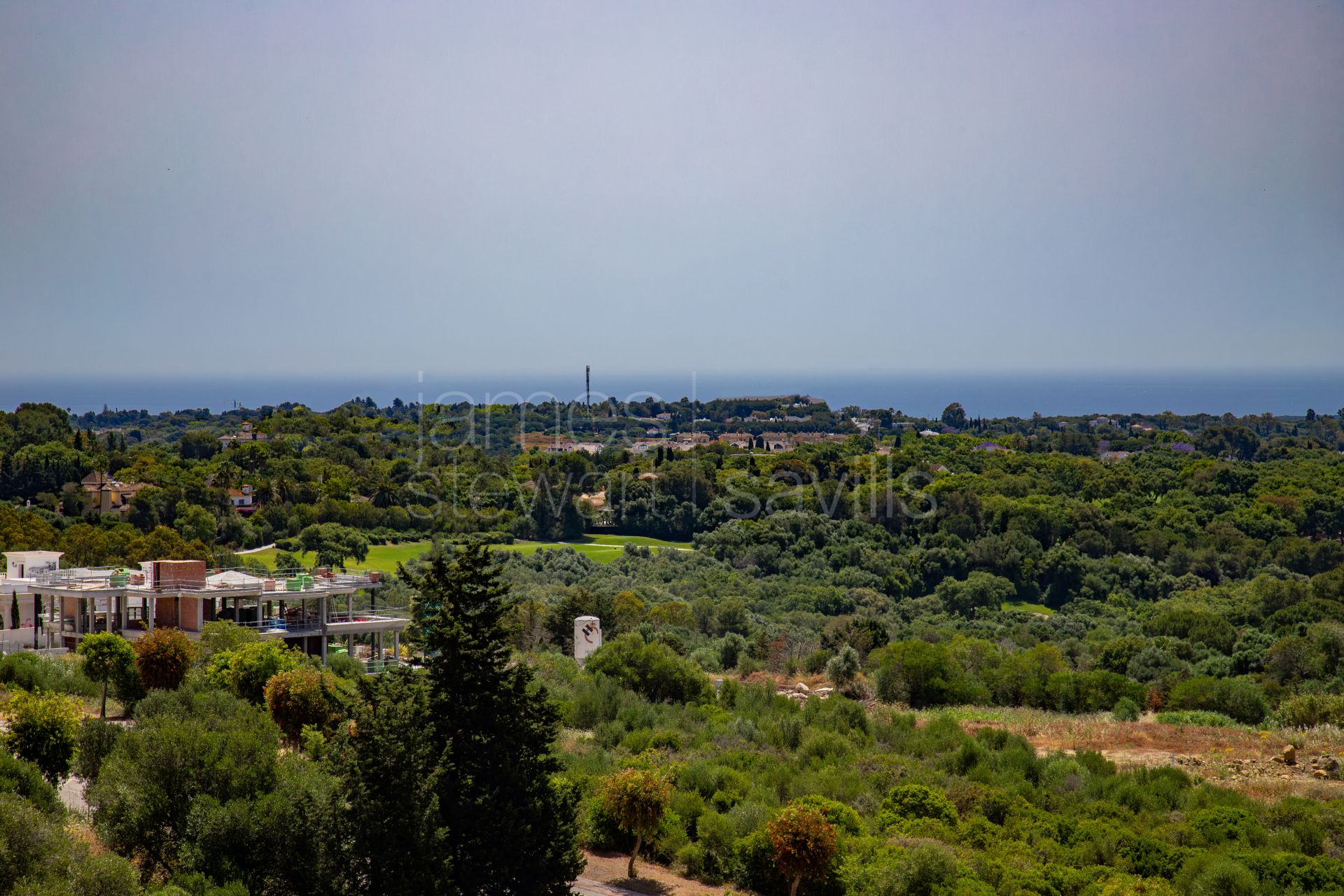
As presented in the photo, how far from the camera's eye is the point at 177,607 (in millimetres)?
21531

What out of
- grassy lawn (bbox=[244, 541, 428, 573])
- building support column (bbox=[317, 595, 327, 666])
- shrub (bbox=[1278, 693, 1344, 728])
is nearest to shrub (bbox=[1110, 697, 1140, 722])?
shrub (bbox=[1278, 693, 1344, 728])

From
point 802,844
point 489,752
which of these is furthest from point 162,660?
point 802,844

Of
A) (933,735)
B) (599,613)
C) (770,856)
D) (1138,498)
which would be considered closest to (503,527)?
(599,613)

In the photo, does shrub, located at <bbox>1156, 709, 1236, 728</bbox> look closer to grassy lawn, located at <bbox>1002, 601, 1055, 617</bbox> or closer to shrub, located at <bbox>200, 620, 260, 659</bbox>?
shrub, located at <bbox>200, 620, 260, 659</bbox>

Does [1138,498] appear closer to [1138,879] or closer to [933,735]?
[933,735]

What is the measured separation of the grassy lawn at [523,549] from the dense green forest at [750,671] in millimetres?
1140

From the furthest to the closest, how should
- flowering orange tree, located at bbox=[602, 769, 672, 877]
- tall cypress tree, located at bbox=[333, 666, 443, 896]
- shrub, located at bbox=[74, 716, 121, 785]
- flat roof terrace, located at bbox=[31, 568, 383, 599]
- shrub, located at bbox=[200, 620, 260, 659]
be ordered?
flat roof terrace, located at bbox=[31, 568, 383, 599]
shrub, located at bbox=[200, 620, 260, 659]
flowering orange tree, located at bbox=[602, 769, 672, 877]
shrub, located at bbox=[74, 716, 121, 785]
tall cypress tree, located at bbox=[333, 666, 443, 896]

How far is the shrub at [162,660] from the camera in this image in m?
17.2

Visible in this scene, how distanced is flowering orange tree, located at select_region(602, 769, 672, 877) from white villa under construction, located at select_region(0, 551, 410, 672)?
331 inches

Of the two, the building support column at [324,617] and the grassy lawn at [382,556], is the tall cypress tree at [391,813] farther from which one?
the grassy lawn at [382,556]

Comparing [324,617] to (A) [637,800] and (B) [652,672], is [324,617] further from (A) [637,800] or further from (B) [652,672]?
(A) [637,800]

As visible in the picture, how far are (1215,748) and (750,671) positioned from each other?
11.5 m

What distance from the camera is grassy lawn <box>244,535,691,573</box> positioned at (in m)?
45.9

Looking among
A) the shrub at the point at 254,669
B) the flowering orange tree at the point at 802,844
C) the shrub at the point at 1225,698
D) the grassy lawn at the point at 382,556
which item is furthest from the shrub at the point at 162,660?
the grassy lawn at the point at 382,556
